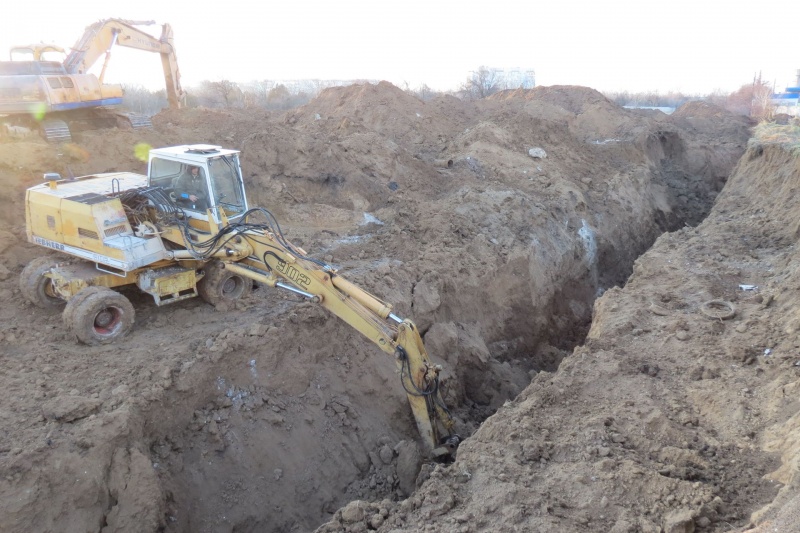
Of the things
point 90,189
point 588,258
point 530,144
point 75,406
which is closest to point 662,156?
point 530,144

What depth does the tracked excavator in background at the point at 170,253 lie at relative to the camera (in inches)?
279

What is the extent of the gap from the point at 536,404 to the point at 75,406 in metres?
5.19

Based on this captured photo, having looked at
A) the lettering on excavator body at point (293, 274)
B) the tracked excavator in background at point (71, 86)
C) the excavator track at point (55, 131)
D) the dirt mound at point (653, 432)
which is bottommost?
the dirt mound at point (653, 432)

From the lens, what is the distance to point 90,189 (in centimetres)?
880

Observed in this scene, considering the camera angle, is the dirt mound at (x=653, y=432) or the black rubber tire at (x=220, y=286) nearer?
the dirt mound at (x=653, y=432)

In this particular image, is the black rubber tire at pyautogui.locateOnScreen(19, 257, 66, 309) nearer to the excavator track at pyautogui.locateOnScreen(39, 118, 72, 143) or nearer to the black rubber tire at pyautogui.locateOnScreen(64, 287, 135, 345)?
the black rubber tire at pyautogui.locateOnScreen(64, 287, 135, 345)

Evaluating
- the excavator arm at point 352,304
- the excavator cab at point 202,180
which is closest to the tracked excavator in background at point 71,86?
the excavator cab at point 202,180

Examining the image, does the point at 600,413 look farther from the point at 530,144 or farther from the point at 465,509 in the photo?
the point at 530,144

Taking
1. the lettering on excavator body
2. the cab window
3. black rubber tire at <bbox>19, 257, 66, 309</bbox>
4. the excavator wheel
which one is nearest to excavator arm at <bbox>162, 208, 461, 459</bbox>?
the lettering on excavator body

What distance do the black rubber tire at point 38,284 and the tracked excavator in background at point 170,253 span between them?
15 mm

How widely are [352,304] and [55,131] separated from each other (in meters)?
10.4

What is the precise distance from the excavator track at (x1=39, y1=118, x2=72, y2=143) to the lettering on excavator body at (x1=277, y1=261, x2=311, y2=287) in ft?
29.9

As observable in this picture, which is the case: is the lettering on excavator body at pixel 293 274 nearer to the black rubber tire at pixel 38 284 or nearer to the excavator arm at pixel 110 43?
the black rubber tire at pixel 38 284

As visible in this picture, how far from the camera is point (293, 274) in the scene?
7.05m
